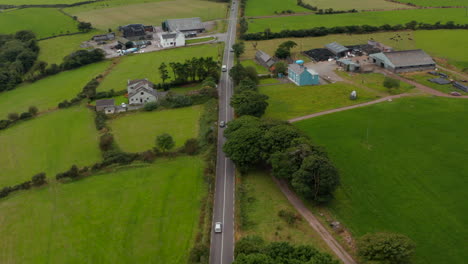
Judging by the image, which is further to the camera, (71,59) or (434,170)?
(71,59)

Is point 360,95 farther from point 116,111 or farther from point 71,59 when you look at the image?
point 71,59

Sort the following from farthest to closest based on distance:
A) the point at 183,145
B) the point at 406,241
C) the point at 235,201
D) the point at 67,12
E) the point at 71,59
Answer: the point at 67,12, the point at 71,59, the point at 183,145, the point at 235,201, the point at 406,241

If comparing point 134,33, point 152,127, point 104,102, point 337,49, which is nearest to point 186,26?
point 134,33

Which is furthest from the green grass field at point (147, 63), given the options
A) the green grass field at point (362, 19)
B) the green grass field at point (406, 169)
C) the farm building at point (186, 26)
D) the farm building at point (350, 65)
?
the green grass field at point (406, 169)

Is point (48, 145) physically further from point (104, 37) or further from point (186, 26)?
point (186, 26)

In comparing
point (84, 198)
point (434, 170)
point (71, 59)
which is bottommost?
point (84, 198)

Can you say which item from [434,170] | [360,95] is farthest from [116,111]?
[434,170]

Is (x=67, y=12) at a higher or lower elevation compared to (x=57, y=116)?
higher

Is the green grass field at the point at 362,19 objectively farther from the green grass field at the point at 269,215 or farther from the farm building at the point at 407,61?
the green grass field at the point at 269,215

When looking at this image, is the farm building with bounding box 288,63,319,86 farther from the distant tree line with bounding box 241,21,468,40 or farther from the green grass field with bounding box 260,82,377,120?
the distant tree line with bounding box 241,21,468,40
